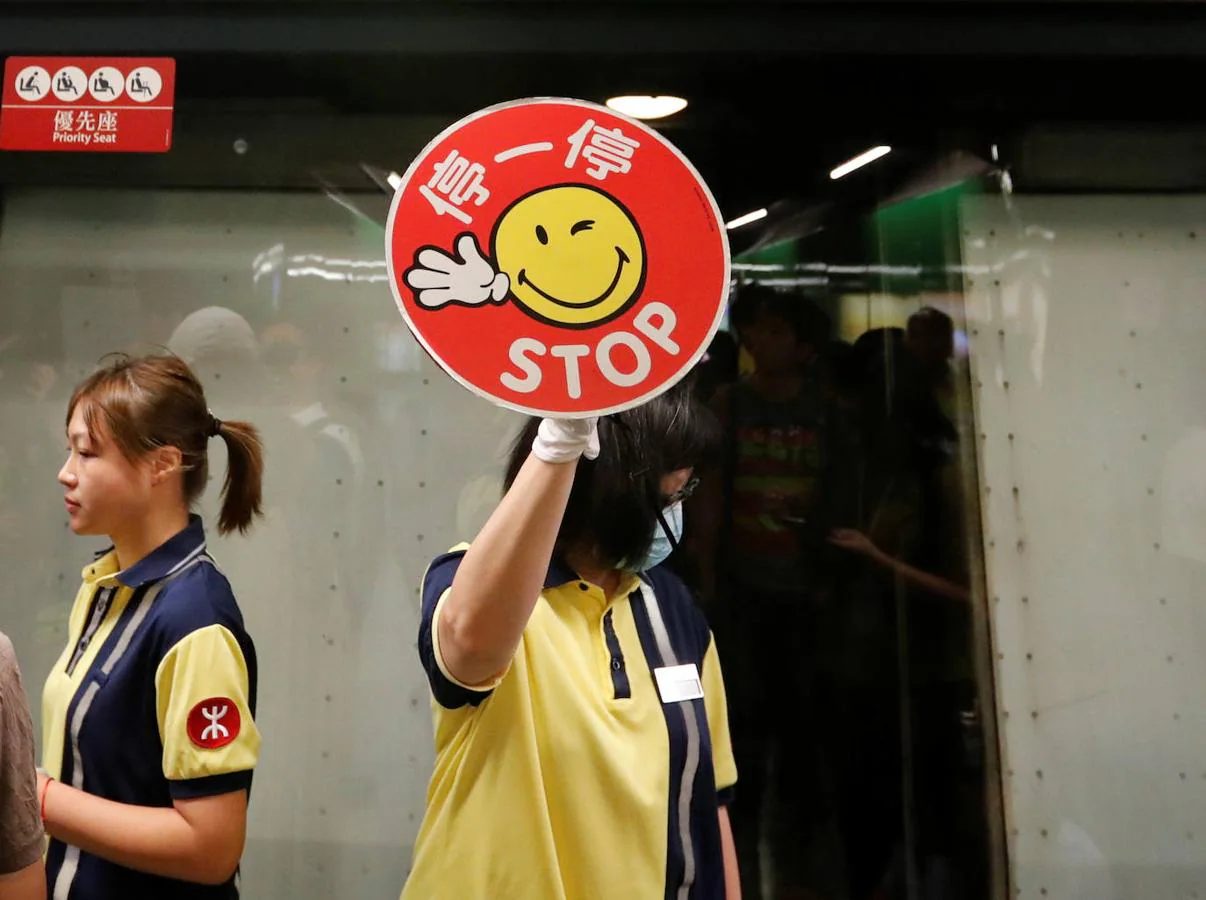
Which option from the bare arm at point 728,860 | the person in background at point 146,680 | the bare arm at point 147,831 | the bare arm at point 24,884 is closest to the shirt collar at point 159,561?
the person in background at point 146,680

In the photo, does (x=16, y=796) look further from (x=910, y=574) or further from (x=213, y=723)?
(x=910, y=574)

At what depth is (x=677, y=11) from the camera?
5.90 ft

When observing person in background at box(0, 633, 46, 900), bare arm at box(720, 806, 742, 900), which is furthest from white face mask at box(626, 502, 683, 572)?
person in background at box(0, 633, 46, 900)

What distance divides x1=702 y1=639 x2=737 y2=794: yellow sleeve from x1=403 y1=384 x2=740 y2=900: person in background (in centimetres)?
6

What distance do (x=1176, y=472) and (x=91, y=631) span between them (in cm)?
223

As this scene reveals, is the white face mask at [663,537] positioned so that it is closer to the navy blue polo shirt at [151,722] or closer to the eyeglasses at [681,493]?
the eyeglasses at [681,493]

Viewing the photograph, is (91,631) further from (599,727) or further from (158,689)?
(599,727)

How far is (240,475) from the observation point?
1447mm

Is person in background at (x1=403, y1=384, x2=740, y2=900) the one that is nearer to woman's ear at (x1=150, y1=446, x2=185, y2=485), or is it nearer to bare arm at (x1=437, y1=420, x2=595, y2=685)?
bare arm at (x1=437, y1=420, x2=595, y2=685)

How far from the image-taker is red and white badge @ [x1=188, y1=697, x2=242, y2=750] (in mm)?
1201

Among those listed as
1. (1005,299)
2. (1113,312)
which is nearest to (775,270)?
(1005,299)

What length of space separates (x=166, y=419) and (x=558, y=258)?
27.5 inches

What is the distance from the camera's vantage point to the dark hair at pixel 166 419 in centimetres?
131

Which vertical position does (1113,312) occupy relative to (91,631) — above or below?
above
